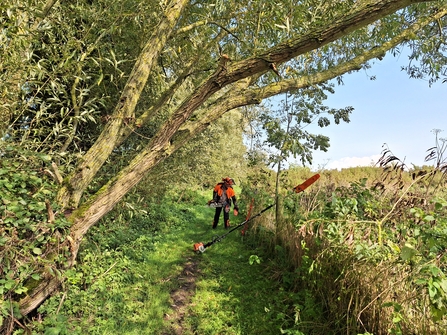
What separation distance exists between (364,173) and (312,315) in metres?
10.8

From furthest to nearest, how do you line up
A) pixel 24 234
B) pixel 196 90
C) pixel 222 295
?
pixel 222 295 < pixel 196 90 < pixel 24 234

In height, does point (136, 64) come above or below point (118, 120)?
above

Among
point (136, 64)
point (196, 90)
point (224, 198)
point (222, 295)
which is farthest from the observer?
point (224, 198)

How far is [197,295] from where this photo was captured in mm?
4980

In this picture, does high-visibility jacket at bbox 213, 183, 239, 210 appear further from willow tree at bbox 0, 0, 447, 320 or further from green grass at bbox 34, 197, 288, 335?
willow tree at bbox 0, 0, 447, 320

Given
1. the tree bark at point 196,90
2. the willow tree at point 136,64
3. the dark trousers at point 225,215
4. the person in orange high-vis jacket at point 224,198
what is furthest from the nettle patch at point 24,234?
the dark trousers at point 225,215

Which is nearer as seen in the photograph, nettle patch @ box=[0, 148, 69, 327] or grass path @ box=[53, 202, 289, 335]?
nettle patch @ box=[0, 148, 69, 327]

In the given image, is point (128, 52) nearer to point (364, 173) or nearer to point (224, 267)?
point (224, 267)

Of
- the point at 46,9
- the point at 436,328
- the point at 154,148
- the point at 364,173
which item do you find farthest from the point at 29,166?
the point at 364,173

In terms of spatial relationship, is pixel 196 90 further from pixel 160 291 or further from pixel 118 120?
pixel 160 291

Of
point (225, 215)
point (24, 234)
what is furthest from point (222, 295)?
point (225, 215)

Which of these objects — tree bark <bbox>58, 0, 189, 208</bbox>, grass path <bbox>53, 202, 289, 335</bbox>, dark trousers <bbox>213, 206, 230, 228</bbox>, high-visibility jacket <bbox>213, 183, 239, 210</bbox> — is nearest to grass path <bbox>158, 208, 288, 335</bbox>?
grass path <bbox>53, 202, 289, 335</bbox>

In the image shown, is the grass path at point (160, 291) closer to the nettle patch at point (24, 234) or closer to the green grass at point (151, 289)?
the green grass at point (151, 289)

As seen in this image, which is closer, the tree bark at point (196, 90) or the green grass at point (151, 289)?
the tree bark at point (196, 90)
